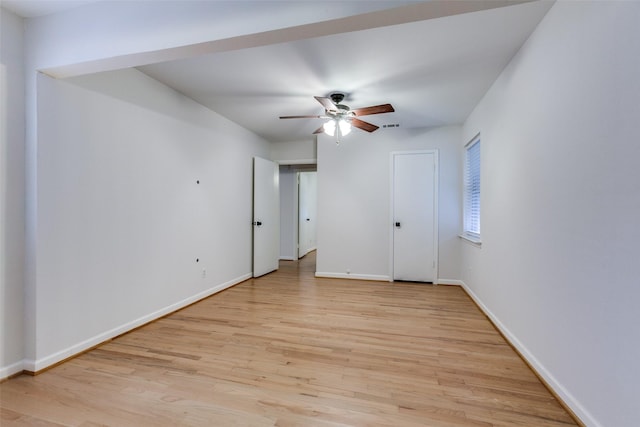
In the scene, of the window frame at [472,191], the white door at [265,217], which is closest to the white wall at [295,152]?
the white door at [265,217]

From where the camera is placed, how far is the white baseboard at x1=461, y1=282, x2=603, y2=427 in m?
1.55

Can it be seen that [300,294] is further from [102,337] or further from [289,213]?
[289,213]

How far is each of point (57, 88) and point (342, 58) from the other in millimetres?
2337

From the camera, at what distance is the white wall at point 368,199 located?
466cm

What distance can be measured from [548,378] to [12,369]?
12.5ft

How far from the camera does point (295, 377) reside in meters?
2.03

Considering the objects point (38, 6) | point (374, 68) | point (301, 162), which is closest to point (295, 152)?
point (301, 162)

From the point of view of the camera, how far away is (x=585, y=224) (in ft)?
5.18

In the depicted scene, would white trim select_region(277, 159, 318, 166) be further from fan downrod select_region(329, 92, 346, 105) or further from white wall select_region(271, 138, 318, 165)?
fan downrod select_region(329, 92, 346, 105)

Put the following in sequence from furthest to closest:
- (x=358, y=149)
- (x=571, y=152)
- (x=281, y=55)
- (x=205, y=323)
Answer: (x=358, y=149), (x=205, y=323), (x=281, y=55), (x=571, y=152)

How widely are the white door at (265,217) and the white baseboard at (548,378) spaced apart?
369 centimetres

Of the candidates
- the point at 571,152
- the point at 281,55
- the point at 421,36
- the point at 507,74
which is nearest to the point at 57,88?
the point at 281,55

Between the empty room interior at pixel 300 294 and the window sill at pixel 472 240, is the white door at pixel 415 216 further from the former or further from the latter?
the empty room interior at pixel 300 294

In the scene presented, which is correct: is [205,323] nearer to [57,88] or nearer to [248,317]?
[248,317]
